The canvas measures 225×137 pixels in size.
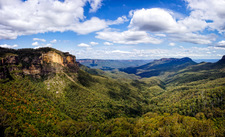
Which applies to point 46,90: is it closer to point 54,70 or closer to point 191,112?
point 54,70

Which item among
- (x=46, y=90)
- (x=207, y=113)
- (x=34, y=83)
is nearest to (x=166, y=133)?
(x=207, y=113)

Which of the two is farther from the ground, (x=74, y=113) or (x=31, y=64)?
(x=31, y=64)

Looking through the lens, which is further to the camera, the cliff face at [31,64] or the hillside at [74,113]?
the cliff face at [31,64]

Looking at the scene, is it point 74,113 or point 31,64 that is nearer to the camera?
point 74,113

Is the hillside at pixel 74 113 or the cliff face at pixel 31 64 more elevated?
the cliff face at pixel 31 64

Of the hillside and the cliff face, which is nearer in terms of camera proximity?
the hillside

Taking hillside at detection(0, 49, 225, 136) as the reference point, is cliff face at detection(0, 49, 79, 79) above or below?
above

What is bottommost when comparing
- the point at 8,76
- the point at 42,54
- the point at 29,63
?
the point at 8,76

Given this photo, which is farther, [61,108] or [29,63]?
[29,63]
